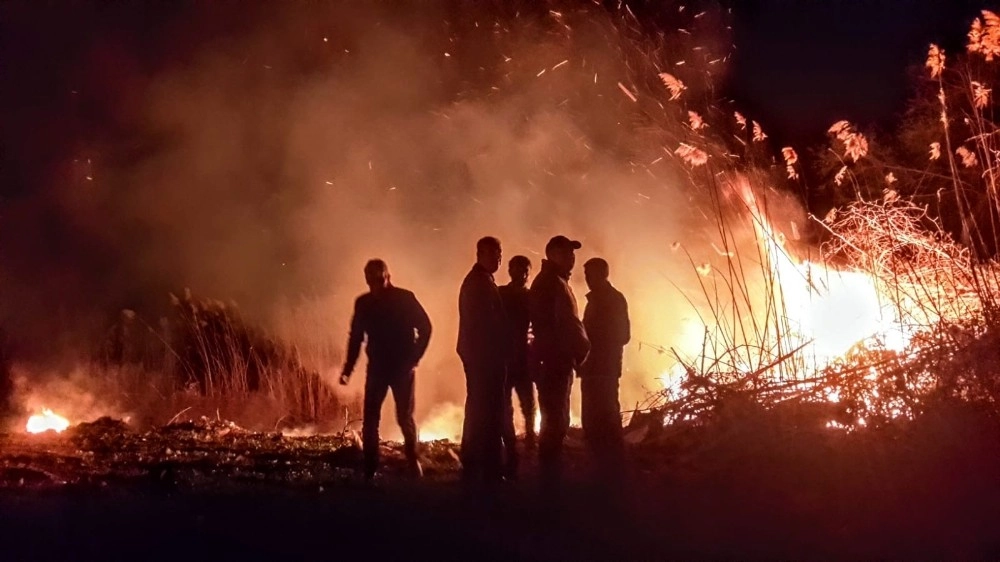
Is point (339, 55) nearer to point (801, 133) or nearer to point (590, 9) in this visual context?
point (590, 9)

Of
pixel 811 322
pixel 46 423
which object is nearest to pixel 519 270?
pixel 811 322

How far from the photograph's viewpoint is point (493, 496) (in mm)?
6129

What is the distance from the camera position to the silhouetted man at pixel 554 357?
263 inches

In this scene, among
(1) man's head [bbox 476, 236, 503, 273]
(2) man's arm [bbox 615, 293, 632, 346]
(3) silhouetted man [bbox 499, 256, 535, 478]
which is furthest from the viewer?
(3) silhouetted man [bbox 499, 256, 535, 478]

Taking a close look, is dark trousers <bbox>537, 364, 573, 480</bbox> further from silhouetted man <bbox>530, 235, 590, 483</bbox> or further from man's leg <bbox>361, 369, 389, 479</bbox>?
man's leg <bbox>361, 369, 389, 479</bbox>

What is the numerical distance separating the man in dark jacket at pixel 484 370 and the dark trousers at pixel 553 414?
0.33 meters

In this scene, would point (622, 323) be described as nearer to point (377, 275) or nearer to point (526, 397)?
point (526, 397)

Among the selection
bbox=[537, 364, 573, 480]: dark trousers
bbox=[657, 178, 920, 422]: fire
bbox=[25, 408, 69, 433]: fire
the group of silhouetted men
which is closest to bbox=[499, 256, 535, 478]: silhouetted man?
the group of silhouetted men

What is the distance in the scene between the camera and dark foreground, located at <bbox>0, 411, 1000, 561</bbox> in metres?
4.93

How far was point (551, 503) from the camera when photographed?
5.93 meters

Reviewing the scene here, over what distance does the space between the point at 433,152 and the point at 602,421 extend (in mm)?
6699

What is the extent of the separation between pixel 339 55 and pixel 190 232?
355 cm

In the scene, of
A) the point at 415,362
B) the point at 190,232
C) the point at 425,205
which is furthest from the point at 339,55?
the point at 415,362

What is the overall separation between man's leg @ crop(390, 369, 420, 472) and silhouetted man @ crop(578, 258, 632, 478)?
53.3 inches
